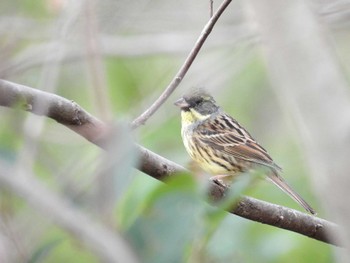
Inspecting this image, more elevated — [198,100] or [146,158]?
[146,158]

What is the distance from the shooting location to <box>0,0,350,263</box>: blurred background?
1839 millimetres

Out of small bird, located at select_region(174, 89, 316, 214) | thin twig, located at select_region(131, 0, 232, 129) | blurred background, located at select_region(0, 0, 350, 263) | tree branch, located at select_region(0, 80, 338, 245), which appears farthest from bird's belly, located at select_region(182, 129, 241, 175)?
thin twig, located at select_region(131, 0, 232, 129)

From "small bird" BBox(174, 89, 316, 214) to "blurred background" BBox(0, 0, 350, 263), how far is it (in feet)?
0.43

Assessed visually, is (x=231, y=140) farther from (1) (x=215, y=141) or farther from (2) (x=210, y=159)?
(2) (x=210, y=159)

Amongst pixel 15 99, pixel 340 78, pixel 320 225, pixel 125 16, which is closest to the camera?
pixel 340 78

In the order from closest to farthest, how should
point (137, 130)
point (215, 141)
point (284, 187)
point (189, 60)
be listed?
point (189, 60) → point (137, 130) → point (284, 187) → point (215, 141)

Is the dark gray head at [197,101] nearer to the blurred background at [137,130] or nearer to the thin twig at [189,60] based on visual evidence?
the blurred background at [137,130]

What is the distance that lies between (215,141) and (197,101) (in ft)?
0.82

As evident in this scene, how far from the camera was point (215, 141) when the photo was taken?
531 cm

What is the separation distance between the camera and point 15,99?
2.55 meters

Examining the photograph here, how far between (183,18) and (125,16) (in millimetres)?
1092

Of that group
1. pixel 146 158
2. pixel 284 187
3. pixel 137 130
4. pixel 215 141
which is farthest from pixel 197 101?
pixel 146 158

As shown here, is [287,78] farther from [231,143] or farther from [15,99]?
[231,143]

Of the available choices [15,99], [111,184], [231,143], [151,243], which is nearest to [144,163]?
[15,99]
